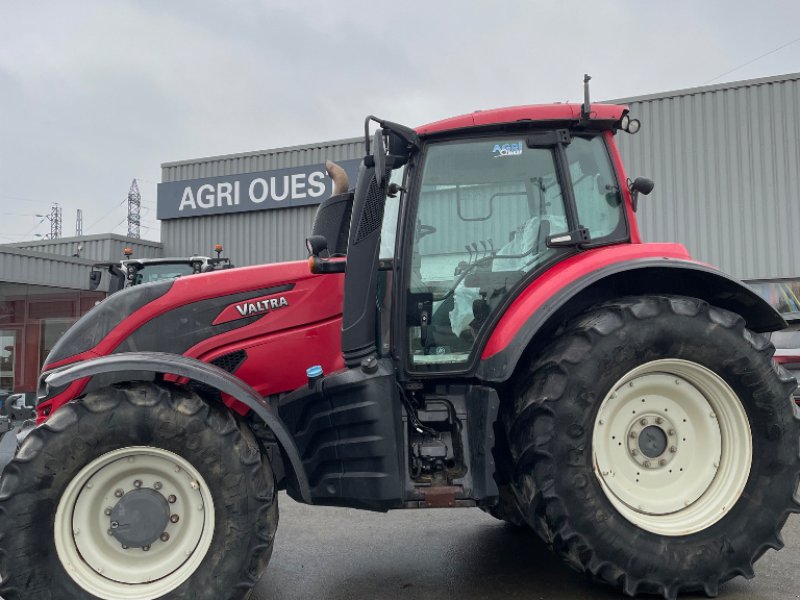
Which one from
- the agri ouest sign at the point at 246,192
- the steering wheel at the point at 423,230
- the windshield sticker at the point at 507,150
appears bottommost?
the steering wheel at the point at 423,230

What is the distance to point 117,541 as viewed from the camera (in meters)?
3.04

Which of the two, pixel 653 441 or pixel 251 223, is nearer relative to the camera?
pixel 653 441

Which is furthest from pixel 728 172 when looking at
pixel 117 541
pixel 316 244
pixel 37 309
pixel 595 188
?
pixel 37 309

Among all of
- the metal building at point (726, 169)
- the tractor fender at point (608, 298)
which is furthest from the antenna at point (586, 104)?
the metal building at point (726, 169)

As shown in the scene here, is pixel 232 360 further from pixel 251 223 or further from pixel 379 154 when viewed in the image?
pixel 251 223

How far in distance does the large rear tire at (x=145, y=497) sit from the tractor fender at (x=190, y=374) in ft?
0.34

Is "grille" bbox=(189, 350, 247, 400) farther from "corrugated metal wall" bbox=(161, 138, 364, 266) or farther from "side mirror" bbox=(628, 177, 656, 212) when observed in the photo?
"corrugated metal wall" bbox=(161, 138, 364, 266)

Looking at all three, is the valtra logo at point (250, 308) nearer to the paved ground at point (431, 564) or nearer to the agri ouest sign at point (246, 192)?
the paved ground at point (431, 564)

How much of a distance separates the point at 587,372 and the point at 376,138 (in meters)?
1.49

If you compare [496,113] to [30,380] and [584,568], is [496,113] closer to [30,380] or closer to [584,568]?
[584,568]

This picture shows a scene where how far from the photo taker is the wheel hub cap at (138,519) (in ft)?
9.91

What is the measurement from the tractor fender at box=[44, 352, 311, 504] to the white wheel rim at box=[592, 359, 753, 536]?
149 cm

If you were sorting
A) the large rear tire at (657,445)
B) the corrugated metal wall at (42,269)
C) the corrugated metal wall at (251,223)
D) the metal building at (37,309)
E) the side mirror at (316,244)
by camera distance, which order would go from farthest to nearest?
the corrugated metal wall at (251,223) < the metal building at (37,309) < the corrugated metal wall at (42,269) < the side mirror at (316,244) < the large rear tire at (657,445)

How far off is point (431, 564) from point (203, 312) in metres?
1.97
